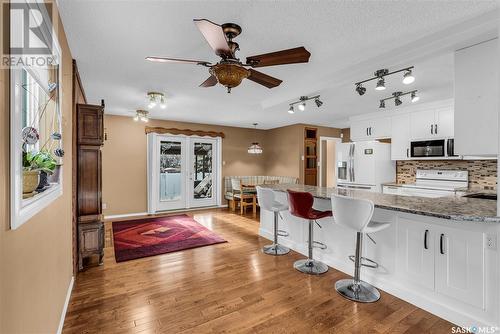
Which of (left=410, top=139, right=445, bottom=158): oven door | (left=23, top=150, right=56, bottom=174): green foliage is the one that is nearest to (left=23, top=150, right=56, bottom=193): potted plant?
(left=23, top=150, right=56, bottom=174): green foliage

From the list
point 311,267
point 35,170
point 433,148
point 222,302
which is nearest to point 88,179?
point 35,170

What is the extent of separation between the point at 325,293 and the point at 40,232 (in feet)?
8.02

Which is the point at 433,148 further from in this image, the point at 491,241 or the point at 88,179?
the point at 88,179

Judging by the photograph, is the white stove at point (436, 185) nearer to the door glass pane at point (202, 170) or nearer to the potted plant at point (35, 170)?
the door glass pane at point (202, 170)

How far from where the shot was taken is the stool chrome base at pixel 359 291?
239cm

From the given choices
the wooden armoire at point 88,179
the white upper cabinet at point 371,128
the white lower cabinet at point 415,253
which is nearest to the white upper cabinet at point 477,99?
the white lower cabinet at point 415,253

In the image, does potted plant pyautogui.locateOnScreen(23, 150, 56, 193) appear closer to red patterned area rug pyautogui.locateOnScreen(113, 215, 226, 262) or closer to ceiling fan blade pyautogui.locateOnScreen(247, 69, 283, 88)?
ceiling fan blade pyautogui.locateOnScreen(247, 69, 283, 88)

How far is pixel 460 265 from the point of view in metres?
2.01

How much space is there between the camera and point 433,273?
2172 mm

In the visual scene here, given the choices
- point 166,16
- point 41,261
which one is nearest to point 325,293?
point 41,261

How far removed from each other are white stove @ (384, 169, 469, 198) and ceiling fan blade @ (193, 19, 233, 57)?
416cm

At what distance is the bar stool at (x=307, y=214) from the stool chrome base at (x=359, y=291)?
356mm

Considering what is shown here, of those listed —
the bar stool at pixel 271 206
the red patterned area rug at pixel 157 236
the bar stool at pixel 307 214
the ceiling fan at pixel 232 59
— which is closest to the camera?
the ceiling fan at pixel 232 59

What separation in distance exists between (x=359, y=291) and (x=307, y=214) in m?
0.91
